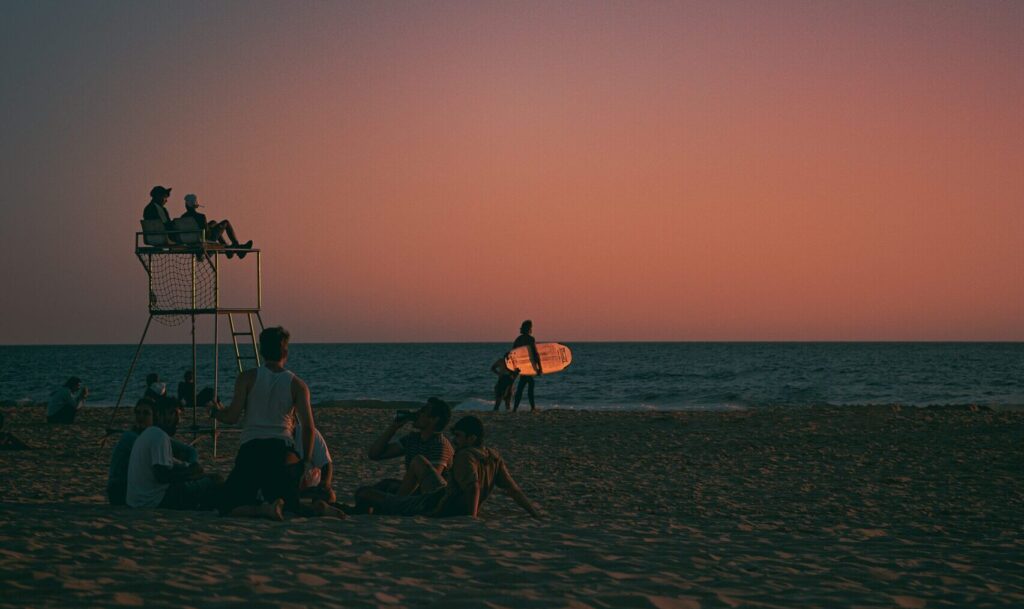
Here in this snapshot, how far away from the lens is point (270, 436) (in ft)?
22.2

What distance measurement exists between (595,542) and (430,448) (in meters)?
1.91

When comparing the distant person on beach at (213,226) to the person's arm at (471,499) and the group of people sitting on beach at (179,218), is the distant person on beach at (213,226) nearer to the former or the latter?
the group of people sitting on beach at (179,218)

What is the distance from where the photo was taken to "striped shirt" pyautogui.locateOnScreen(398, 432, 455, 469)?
25.8 ft

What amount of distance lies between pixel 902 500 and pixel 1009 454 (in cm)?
407

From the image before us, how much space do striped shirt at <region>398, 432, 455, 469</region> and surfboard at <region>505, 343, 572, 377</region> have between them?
1079 centimetres

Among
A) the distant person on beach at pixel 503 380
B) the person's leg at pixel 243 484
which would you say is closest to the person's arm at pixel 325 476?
the person's leg at pixel 243 484

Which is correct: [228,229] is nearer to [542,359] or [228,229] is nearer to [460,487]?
[460,487]

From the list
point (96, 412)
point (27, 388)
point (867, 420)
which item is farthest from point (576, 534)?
point (27, 388)

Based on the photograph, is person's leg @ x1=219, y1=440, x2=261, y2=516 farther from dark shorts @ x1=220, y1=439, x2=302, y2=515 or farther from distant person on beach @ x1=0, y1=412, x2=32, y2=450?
distant person on beach @ x1=0, y1=412, x2=32, y2=450

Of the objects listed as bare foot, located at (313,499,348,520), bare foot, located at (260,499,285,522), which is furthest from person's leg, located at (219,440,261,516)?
bare foot, located at (313,499,348,520)

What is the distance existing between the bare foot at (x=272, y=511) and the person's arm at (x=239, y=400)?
724 millimetres

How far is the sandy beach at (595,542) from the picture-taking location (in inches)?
193

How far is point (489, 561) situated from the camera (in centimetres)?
566

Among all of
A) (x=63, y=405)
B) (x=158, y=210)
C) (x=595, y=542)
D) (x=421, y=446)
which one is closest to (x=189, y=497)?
(x=421, y=446)
